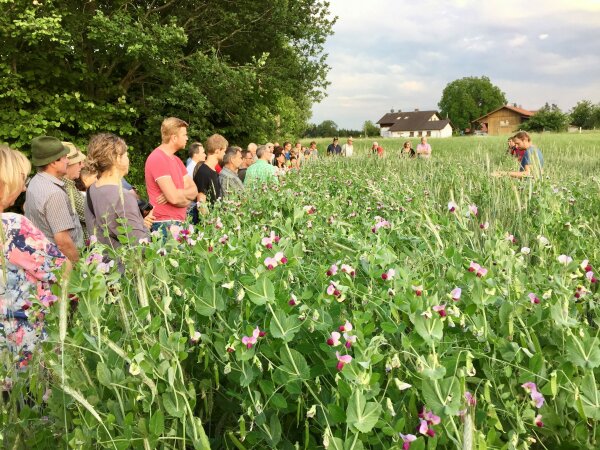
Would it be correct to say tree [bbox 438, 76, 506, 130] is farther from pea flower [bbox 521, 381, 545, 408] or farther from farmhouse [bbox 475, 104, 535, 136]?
pea flower [bbox 521, 381, 545, 408]

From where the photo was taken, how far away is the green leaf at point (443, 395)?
110 centimetres

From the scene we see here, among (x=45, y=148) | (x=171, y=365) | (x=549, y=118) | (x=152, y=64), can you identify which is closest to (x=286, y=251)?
(x=171, y=365)

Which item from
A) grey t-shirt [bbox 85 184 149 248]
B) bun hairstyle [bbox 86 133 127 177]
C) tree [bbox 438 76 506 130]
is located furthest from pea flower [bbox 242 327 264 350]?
tree [bbox 438 76 506 130]

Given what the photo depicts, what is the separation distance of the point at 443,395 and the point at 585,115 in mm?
111003

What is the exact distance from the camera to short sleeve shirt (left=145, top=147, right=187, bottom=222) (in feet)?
14.6

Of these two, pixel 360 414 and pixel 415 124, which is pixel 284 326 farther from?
pixel 415 124

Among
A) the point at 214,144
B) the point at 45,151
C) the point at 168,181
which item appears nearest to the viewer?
the point at 45,151

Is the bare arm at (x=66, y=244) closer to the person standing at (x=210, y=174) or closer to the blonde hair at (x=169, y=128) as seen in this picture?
the blonde hair at (x=169, y=128)

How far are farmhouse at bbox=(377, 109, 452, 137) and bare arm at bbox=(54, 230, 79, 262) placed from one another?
105294mm

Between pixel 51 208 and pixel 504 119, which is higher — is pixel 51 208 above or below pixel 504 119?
below

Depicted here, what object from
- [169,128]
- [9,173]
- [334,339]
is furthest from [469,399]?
[169,128]

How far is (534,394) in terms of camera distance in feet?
4.01

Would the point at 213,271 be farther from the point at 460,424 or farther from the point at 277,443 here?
the point at 460,424

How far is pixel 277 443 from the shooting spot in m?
1.35
